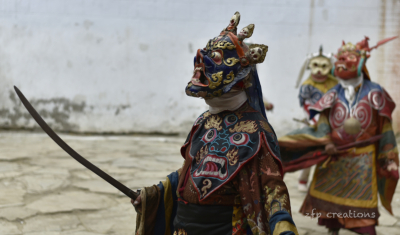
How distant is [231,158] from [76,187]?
10.5ft

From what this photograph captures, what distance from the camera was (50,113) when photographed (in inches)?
311

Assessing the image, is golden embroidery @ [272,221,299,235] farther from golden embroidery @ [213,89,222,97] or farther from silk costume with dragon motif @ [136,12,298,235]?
golden embroidery @ [213,89,222,97]

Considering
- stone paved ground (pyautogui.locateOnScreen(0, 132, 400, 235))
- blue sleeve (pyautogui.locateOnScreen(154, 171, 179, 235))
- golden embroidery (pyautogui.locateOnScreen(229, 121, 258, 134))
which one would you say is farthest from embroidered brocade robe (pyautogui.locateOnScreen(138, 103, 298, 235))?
stone paved ground (pyautogui.locateOnScreen(0, 132, 400, 235))

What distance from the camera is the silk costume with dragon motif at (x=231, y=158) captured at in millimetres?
1544

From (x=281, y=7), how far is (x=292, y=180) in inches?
152

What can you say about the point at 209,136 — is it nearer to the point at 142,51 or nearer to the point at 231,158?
the point at 231,158

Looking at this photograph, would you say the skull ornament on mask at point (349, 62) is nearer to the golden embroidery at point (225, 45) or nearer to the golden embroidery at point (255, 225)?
the golden embroidery at point (225, 45)

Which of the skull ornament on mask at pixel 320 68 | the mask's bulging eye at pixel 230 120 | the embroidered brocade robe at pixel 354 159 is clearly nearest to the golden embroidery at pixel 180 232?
the mask's bulging eye at pixel 230 120

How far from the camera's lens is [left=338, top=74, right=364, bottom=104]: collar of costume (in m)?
3.35

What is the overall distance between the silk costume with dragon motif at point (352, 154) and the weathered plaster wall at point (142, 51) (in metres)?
4.52

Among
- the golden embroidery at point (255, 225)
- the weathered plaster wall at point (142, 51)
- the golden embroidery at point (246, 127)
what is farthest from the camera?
the weathered plaster wall at point (142, 51)

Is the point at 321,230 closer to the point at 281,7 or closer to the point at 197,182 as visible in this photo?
the point at 197,182

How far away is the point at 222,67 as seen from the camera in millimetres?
1616

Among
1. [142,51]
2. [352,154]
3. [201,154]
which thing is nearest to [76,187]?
[352,154]
